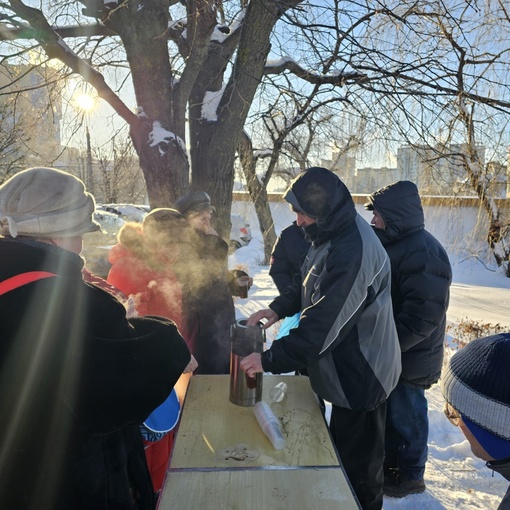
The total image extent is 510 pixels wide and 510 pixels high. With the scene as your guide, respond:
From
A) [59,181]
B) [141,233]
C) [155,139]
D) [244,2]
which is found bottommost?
[141,233]

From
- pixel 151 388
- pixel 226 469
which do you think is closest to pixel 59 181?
pixel 151 388

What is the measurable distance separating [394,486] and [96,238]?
9.71 meters

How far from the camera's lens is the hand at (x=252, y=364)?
188 centimetres

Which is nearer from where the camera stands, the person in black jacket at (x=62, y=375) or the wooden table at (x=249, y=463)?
the person in black jacket at (x=62, y=375)

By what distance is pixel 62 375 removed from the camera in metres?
1.13

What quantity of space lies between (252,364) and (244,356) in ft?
0.24

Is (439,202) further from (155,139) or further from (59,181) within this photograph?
(59,181)

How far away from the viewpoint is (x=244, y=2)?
4.48 meters

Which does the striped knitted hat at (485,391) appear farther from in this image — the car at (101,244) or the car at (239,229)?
the car at (239,229)

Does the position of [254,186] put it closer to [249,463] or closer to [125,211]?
[125,211]

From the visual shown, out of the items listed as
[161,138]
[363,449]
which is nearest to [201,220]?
[161,138]

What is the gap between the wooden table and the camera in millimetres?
1374

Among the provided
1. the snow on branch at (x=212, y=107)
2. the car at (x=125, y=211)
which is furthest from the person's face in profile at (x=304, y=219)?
A: the car at (x=125, y=211)

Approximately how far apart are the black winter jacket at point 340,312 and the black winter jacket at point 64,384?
2.51 feet
